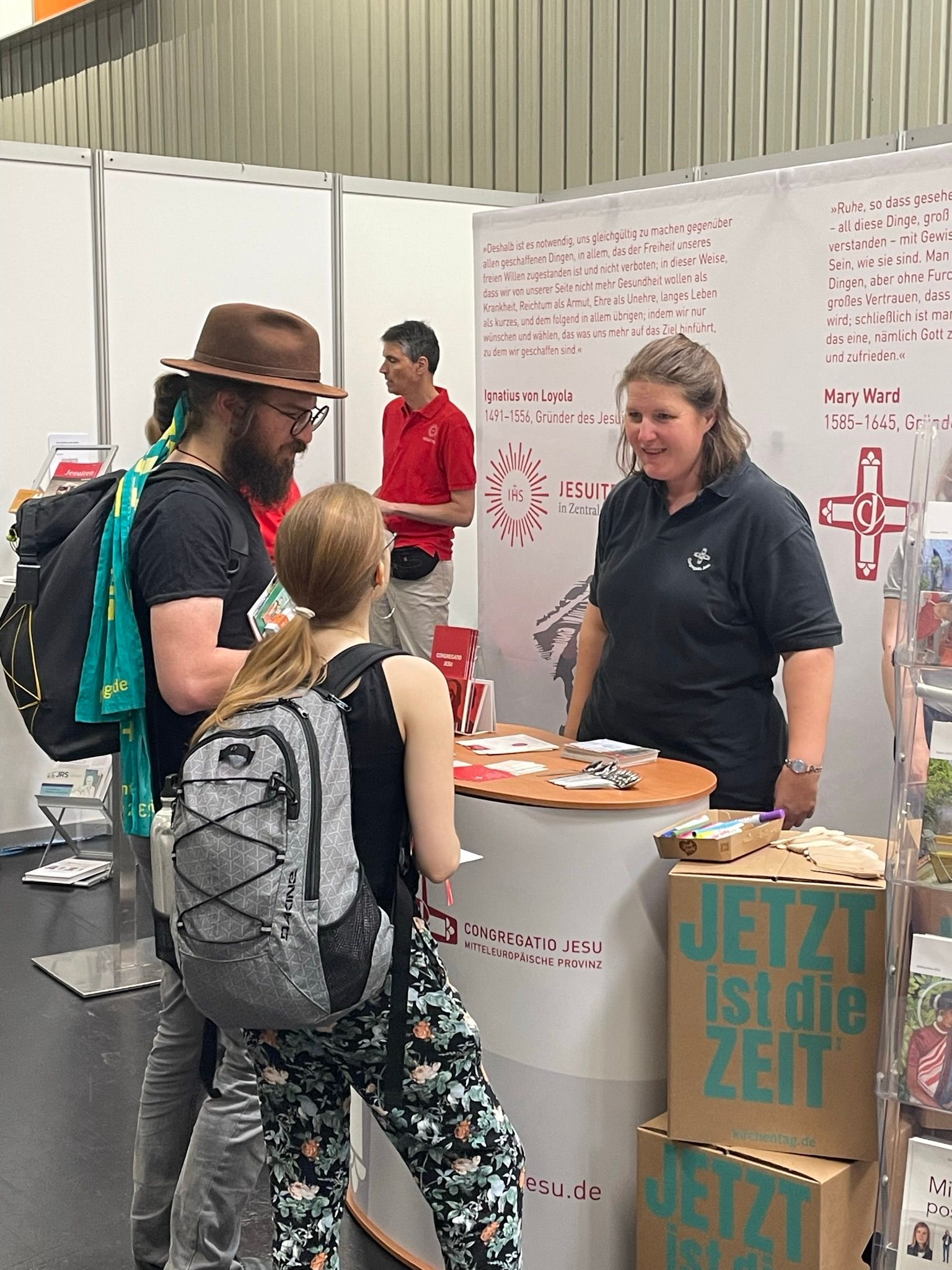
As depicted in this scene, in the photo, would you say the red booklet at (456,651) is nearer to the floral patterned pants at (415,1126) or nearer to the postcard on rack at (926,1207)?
the floral patterned pants at (415,1126)

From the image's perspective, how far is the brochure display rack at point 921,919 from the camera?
1889mm

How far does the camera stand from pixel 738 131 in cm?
566

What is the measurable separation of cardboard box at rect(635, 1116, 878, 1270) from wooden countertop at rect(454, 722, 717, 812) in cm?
51

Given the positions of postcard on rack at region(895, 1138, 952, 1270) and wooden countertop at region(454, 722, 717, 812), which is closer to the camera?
postcard on rack at region(895, 1138, 952, 1270)

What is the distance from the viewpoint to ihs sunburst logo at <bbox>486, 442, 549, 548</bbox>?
4.27 metres

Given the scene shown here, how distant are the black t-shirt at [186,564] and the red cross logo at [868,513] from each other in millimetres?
1662

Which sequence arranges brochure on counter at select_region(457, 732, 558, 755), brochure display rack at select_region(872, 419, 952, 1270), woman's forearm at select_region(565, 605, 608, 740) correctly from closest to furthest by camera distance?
1. brochure display rack at select_region(872, 419, 952, 1270)
2. brochure on counter at select_region(457, 732, 558, 755)
3. woman's forearm at select_region(565, 605, 608, 740)

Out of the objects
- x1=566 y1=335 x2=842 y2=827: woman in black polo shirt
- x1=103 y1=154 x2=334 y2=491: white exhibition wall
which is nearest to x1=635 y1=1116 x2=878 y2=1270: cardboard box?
x1=566 y1=335 x2=842 y2=827: woman in black polo shirt

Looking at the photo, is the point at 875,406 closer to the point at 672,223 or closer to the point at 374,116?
the point at 672,223

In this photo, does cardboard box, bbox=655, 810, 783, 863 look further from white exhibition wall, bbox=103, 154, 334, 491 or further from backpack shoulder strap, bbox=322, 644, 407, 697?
white exhibition wall, bbox=103, 154, 334, 491

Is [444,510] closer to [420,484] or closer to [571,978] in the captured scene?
[420,484]

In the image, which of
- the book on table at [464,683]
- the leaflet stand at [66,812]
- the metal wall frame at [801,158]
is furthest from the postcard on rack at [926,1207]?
the leaflet stand at [66,812]

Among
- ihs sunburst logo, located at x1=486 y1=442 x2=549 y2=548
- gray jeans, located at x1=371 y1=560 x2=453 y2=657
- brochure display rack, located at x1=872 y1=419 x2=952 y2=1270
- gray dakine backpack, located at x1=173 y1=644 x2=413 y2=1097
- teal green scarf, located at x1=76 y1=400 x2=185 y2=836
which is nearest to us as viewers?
gray dakine backpack, located at x1=173 y1=644 x2=413 y2=1097

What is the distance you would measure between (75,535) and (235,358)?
0.44m
